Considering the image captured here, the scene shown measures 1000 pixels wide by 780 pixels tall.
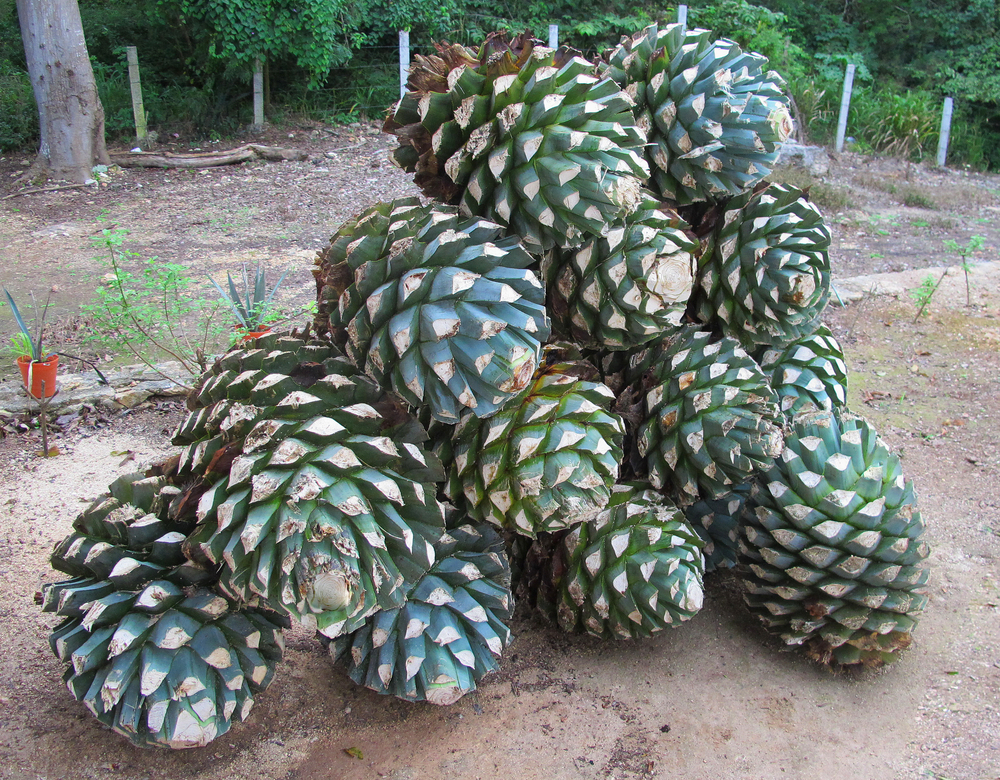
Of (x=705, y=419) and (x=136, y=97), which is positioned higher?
(x=136, y=97)

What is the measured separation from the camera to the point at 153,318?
183 inches

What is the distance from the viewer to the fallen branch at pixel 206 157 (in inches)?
363

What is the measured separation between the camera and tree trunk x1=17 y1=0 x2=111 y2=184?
8.16 metres

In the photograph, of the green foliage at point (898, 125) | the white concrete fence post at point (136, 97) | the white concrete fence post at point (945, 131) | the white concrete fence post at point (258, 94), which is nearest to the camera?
the white concrete fence post at point (136, 97)

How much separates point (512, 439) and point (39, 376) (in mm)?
Answer: 2420

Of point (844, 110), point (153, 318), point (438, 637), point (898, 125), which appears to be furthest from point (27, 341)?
point (898, 125)

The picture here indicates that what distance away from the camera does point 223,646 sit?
1443 millimetres

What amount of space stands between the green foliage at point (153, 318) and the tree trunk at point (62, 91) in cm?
445

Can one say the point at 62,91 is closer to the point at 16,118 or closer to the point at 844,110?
the point at 16,118

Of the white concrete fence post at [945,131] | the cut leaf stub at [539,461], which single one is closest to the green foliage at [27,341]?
the cut leaf stub at [539,461]

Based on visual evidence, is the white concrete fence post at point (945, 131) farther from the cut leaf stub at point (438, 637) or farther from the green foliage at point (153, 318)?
the cut leaf stub at point (438, 637)

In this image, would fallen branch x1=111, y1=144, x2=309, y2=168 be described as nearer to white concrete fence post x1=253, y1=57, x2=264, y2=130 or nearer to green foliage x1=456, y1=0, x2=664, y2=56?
white concrete fence post x1=253, y1=57, x2=264, y2=130

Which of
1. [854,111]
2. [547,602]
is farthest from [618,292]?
[854,111]

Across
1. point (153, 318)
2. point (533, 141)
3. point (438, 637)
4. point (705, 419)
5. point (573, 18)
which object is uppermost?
point (573, 18)
